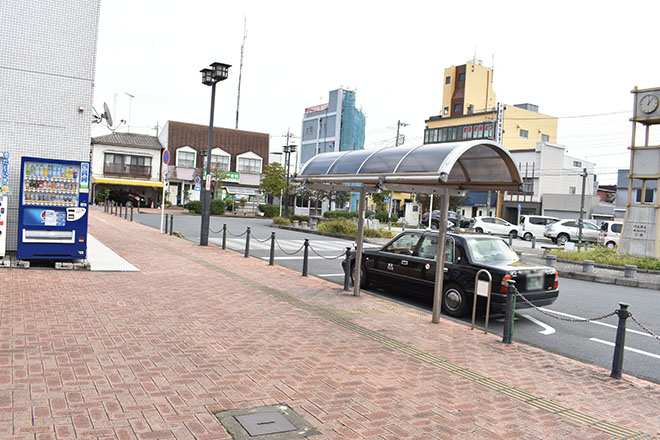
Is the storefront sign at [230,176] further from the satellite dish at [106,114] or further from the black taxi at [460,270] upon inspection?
the black taxi at [460,270]

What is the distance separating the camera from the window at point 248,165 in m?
60.1

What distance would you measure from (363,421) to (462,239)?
5.75 metres

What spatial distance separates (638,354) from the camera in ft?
23.6

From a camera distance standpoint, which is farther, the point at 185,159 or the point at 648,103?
the point at 185,159

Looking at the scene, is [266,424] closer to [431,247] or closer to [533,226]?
[431,247]

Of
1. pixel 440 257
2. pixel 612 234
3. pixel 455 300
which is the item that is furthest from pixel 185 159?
pixel 440 257

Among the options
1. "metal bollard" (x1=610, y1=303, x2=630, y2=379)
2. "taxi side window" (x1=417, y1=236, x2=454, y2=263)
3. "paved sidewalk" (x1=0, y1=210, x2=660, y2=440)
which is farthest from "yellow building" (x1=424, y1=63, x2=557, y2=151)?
"metal bollard" (x1=610, y1=303, x2=630, y2=379)

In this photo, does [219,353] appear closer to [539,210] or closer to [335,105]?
[539,210]

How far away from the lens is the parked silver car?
32594 millimetres

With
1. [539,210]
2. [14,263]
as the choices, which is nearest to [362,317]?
[14,263]

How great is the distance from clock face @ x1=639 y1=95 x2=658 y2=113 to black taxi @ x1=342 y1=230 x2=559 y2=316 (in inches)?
604

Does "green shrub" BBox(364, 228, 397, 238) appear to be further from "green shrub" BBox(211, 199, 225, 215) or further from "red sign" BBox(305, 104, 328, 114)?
"red sign" BBox(305, 104, 328, 114)

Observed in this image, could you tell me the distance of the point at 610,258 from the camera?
1872 centimetres

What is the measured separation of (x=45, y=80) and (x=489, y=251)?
9.52 m
